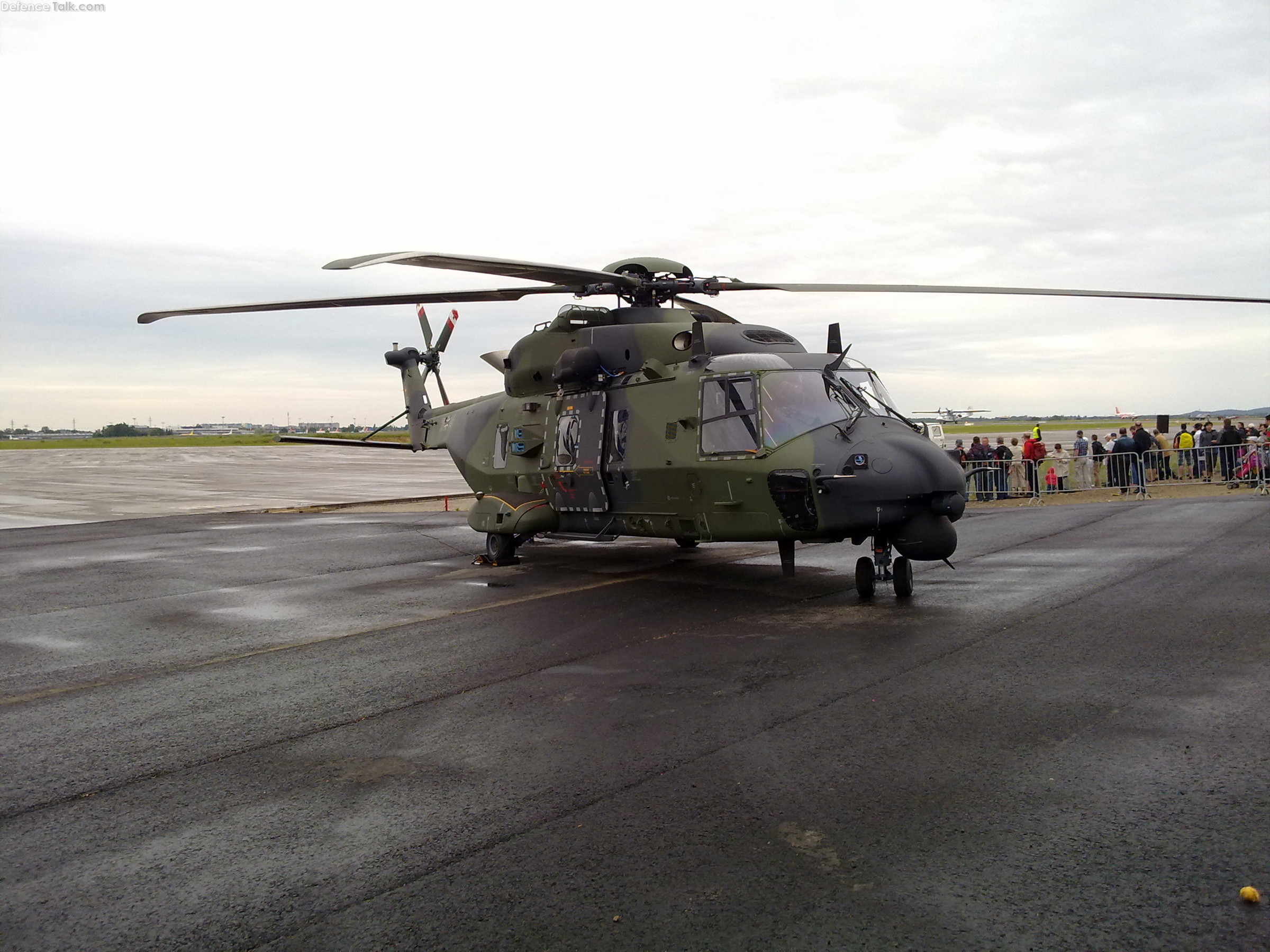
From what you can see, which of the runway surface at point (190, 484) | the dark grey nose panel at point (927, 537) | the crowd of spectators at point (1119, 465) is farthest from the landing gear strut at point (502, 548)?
the runway surface at point (190, 484)

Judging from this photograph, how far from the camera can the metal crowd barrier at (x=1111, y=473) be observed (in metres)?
22.5

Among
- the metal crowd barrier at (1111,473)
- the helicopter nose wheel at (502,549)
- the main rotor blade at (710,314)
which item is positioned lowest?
the helicopter nose wheel at (502,549)

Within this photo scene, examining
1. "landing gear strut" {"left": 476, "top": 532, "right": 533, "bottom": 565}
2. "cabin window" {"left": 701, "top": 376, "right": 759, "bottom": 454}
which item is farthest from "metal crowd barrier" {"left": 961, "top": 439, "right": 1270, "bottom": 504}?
"cabin window" {"left": 701, "top": 376, "right": 759, "bottom": 454}

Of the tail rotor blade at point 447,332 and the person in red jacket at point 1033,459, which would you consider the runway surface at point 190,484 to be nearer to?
the tail rotor blade at point 447,332

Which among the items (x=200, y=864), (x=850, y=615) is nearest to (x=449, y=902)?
(x=200, y=864)

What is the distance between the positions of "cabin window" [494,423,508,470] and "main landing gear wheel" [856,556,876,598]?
6297 mm

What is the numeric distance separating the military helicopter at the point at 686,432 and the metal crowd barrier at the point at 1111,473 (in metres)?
10.6

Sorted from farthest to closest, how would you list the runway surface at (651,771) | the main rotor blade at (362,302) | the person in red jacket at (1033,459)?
1. the person in red jacket at (1033,459)
2. the main rotor blade at (362,302)
3. the runway surface at (651,771)

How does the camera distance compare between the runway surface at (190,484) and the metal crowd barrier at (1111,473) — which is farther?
the runway surface at (190,484)

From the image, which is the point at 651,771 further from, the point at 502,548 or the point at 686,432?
the point at 502,548

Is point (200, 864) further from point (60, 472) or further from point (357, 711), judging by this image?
point (60, 472)

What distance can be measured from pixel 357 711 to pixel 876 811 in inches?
149

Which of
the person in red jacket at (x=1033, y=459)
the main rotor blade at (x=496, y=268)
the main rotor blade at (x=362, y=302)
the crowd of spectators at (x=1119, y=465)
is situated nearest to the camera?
the main rotor blade at (x=496, y=268)

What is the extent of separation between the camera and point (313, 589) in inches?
478
